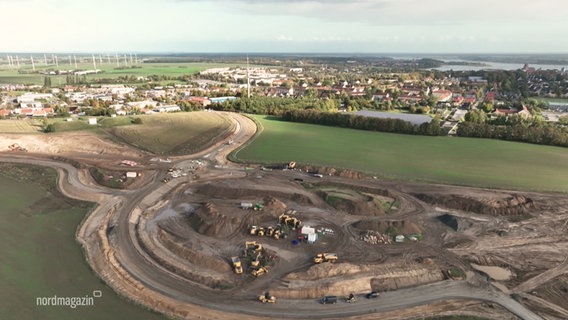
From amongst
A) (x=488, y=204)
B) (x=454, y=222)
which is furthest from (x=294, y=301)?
(x=488, y=204)

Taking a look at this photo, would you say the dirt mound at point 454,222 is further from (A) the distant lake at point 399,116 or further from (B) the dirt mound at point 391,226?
(A) the distant lake at point 399,116

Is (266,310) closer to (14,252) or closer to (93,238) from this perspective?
(93,238)

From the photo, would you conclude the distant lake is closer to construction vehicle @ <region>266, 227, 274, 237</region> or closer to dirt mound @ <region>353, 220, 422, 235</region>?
dirt mound @ <region>353, 220, 422, 235</region>

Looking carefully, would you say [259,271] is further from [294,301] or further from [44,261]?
[44,261]

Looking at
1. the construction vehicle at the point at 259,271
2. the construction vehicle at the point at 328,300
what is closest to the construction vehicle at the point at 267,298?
the construction vehicle at the point at 259,271

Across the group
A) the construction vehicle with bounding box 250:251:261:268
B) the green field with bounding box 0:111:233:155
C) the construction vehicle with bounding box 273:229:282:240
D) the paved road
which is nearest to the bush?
the green field with bounding box 0:111:233:155

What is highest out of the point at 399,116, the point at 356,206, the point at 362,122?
the point at 362,122
